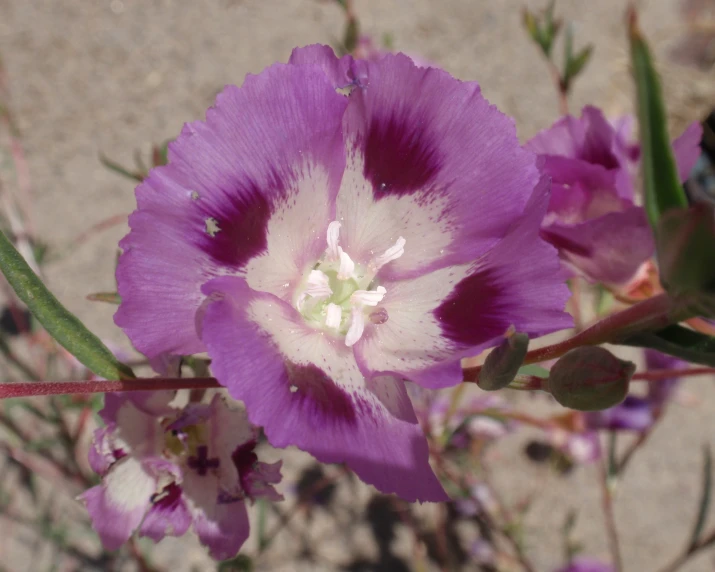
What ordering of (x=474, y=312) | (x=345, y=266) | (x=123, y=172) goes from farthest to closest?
(x=123, y=172), (x=345, y=266), (x=474, y=312)

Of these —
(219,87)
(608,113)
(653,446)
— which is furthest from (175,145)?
(608,113)

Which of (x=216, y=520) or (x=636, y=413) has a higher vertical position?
(x=216, y=520)

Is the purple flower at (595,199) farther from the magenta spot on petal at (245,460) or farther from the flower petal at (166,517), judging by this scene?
the flower petal at (166,517)

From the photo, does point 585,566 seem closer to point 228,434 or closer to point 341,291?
point 341,291

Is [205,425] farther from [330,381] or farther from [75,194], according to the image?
[75,194]

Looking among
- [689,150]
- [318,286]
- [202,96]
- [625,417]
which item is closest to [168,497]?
[318,286]

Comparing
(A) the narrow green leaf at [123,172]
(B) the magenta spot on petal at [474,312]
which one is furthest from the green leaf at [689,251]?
(A) the narrow green leaf at [123,172]

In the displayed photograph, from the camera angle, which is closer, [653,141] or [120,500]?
[653,141]

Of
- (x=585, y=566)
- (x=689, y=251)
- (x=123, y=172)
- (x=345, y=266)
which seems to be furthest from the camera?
(x=585, y=566)

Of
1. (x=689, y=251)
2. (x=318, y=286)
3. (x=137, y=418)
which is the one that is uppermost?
(x=689, y=251)
